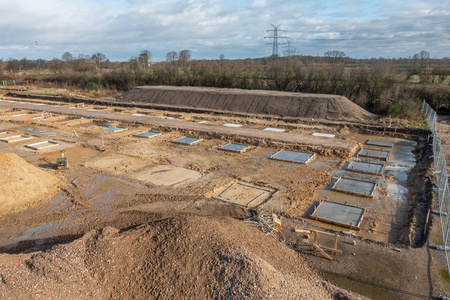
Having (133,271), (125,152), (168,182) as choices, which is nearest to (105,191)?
(168,182)

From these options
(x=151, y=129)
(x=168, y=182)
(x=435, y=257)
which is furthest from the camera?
(x=151, y=129)

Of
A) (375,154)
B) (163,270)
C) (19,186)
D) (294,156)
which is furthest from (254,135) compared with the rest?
(163,270)

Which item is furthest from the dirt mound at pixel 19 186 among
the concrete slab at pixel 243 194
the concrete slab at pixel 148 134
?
the concrete slab at pixel 148 134

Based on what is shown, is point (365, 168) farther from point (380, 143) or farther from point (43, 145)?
point (43, 145)

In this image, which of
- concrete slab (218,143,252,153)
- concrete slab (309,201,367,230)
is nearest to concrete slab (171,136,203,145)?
concrete slab (218,143,252,153)

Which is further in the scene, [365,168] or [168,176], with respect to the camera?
[365,168]

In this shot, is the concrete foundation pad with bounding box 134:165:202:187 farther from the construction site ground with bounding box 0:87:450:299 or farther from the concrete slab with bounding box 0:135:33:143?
the concrete slab with bounding box 0:135:33:143

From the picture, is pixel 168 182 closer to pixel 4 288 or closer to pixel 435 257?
pixel 4 288
